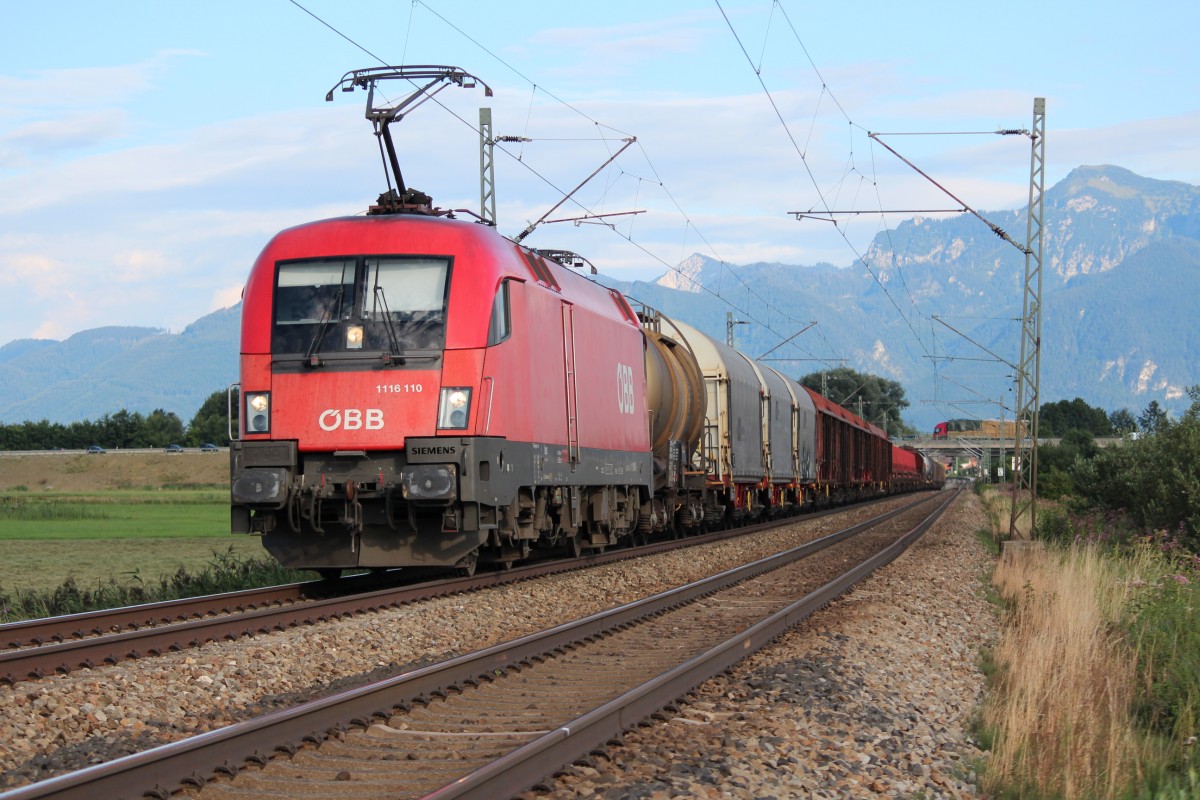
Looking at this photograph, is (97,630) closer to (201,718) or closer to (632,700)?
(201,718)

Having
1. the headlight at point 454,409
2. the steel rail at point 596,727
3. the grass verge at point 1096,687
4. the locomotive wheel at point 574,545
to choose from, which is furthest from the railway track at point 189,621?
the grass verge at point 1096,687

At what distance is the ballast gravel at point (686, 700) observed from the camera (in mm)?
6402

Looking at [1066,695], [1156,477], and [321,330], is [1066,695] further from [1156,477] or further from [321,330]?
[1156,477]

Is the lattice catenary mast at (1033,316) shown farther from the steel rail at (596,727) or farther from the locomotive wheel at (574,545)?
the steel rail at (596,727)

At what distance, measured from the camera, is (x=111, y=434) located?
13275cm

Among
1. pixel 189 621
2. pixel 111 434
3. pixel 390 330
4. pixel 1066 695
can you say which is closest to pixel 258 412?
pixel 390 330

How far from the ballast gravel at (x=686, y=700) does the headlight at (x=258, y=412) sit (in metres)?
2.42

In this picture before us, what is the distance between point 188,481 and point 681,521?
72.5 metres

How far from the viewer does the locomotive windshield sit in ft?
42.8

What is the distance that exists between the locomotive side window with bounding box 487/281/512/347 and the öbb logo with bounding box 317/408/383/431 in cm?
135

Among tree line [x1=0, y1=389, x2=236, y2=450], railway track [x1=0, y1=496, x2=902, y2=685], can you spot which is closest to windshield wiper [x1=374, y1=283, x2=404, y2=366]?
railway track [x1=0, y1=496, x2=902, y2=685]

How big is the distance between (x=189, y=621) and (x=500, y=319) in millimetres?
4375

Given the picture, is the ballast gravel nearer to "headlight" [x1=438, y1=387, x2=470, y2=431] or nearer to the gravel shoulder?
the gravel shoulder

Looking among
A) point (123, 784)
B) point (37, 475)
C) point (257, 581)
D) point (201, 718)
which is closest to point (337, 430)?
point (257, 581)
